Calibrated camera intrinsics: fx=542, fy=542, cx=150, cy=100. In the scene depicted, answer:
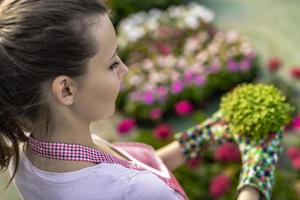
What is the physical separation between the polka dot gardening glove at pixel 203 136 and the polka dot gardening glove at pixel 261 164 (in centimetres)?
10

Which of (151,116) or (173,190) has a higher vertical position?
(173,190)

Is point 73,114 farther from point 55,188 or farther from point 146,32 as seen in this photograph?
point 146,32

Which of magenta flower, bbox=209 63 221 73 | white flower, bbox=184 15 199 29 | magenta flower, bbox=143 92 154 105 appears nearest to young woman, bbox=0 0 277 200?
magenta flower, bbox=143 92 154 105

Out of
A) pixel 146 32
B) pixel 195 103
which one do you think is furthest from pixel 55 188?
pixel 146 32

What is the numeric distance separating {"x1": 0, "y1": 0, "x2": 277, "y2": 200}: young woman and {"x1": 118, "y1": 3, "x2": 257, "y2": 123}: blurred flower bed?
189 centimetres

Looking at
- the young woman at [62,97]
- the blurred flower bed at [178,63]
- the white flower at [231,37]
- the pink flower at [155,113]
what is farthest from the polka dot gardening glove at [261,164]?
the white flower at [231,37]

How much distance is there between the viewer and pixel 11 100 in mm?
1093

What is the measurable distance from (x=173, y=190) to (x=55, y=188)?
0.83 feet

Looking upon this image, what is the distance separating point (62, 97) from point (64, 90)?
0.01 metres

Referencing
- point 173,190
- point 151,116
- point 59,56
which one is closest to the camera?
point 59,56

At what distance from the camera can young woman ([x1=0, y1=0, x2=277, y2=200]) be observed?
1.03 metres

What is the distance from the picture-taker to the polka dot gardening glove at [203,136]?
4.85 ft

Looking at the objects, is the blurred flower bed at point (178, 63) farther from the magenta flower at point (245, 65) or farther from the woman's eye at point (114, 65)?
the woman's eye at point (114, 65)

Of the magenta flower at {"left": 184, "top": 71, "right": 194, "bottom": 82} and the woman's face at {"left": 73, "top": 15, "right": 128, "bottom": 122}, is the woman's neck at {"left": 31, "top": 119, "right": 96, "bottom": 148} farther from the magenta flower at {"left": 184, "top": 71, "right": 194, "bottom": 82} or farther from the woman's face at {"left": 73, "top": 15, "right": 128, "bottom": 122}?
the magenta flower at {"left": 184, "top": 71, "right": 194, "bottom": 82}
